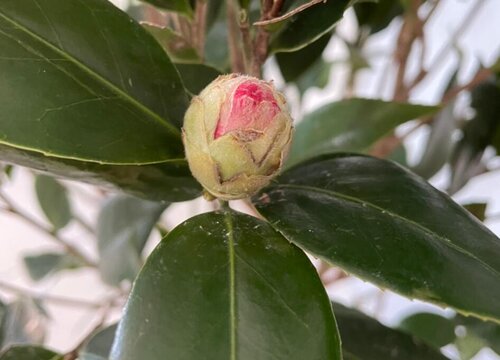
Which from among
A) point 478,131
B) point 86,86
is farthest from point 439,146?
point 86,86

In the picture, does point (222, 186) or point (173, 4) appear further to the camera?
point (173, 4)

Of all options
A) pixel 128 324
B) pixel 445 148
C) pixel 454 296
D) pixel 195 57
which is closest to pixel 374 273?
pixel 454 296

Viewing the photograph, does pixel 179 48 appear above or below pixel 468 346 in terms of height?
above

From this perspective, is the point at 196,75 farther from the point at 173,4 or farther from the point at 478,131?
the point at 478,131

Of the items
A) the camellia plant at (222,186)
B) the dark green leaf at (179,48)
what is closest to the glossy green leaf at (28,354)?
the camellia plant at (222,186)

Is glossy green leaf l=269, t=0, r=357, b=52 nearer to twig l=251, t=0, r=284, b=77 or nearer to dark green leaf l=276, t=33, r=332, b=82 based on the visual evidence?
twig l=251, t=0, r=284, b=77

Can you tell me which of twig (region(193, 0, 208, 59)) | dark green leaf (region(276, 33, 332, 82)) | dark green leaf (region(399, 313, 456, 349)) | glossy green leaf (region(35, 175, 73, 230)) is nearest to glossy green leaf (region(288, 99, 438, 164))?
dark green leaf (region(276, 33, 332, 82))
